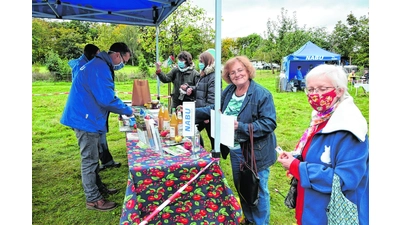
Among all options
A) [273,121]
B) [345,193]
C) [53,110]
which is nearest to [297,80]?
[53,110]

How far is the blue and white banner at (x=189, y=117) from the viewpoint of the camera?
1947mm

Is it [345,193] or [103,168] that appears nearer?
[345,193]

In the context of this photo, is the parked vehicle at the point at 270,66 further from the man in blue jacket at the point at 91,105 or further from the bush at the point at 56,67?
the man in blue jacket at the point at 91,105

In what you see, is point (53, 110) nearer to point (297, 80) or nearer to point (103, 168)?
point (103, 168)

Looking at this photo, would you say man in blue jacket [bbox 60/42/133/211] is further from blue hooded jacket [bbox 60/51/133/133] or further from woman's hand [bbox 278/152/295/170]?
woman's hand [bbox 278/152/295/170]

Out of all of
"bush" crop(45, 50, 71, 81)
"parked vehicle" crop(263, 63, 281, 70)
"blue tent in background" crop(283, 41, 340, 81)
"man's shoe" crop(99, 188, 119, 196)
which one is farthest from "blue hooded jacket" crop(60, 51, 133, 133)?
"parked vehicle" crop(263, 63, 281, 70)

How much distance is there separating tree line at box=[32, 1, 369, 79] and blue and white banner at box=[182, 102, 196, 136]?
976 centimetres

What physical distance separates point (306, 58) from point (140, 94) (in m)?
8.92

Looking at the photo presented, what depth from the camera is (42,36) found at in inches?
482

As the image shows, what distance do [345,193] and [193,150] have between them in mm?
946

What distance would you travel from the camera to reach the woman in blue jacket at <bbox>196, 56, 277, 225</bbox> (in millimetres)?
2068

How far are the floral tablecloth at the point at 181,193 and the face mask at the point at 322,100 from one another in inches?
27.8

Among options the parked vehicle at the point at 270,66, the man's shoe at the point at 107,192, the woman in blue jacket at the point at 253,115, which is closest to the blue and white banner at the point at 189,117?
the woman in blue jacket at the point at 253,115

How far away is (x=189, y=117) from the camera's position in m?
1.96
